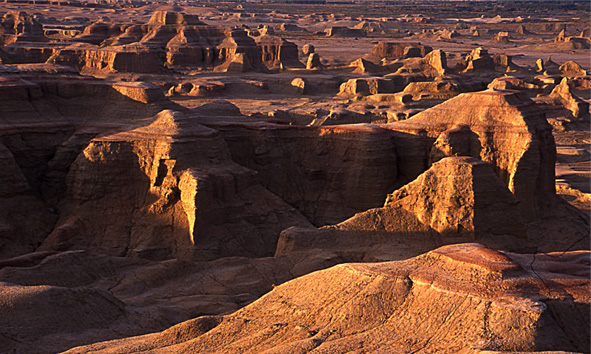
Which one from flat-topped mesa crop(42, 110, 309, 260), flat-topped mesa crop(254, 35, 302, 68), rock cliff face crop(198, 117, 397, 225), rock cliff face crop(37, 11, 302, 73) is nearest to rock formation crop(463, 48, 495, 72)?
flat-topped mesa crop(254, 35, 302, 68)

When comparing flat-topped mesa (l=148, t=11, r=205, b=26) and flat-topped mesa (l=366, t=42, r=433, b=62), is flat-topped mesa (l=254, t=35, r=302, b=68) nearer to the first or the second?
flat-topped mesa (l=148, t=11, r=205, b=26)

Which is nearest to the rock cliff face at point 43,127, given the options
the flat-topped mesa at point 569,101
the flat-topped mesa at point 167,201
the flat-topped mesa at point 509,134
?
the flat-topped mesa at point 167,201

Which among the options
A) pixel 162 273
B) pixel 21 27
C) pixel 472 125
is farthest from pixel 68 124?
pixel 21 27

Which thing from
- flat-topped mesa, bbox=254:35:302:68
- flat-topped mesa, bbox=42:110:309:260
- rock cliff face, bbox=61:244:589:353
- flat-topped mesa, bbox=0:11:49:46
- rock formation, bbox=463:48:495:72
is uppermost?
rock cliff face, bbox=61:244:589:353

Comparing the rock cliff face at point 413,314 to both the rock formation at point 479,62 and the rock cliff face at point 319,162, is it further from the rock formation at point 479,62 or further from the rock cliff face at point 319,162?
the rock formation at point 479,62

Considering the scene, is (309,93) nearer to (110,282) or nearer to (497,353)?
(110,282)

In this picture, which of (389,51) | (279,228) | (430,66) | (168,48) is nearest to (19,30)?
(168,48)

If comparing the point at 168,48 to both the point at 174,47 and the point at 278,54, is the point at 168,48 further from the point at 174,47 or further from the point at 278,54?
the point at 278,54

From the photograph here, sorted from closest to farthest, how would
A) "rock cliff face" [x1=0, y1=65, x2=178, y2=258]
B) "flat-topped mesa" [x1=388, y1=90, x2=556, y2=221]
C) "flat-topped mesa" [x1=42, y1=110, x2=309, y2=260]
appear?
"flat-topped mesa" [x1=42, y1=110, x2=309, y2=260], "rock cliff face" [x1=0, y1=65, x2=178, y2=258], "flat-topped mesa" [x1=388, y1=90, x2=556, y2=221]
